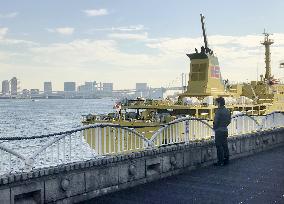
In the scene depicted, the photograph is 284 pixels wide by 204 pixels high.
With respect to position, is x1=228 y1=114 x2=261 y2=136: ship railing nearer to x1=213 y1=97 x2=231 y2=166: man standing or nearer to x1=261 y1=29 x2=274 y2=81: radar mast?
x1=213 y1=97 x2=231 y2=166: man standing

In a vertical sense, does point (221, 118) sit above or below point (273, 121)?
above

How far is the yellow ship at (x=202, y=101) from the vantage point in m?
31.1

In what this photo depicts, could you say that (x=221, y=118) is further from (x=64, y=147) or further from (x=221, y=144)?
(x=64, y=147)

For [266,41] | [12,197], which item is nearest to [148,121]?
[12,197]

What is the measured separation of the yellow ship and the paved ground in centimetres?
1444

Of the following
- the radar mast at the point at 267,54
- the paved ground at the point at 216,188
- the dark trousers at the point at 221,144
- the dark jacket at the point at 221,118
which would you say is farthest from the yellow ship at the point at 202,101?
the paved ground at the point at 216,188

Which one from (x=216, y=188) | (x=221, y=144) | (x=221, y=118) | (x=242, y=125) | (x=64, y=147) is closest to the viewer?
(x=64, y=147)

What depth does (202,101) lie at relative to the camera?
105 feet

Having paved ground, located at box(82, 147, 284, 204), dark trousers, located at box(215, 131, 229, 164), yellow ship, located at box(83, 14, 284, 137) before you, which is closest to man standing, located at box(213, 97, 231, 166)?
dark trousers, located at box(215, 131, 229, 164)

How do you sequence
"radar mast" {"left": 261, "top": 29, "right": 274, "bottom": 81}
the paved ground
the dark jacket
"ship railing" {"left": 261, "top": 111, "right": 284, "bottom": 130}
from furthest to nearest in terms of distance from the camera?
1. "radar mast" {"left": 261, "top": 29, "right": 274, "bottom": 81}
2. "ship railing" {"left": 261, "top": 111, "right": 284, "bottom": 130}
3. the dark jacket
4. the paved ground

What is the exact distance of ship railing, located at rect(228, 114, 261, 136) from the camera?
61.2ft

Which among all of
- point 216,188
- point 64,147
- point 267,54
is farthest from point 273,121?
point 267,54

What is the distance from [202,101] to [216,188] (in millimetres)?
21298

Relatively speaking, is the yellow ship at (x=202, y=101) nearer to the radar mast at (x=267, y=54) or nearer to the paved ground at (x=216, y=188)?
the radar mast at (x=267, y=54)
